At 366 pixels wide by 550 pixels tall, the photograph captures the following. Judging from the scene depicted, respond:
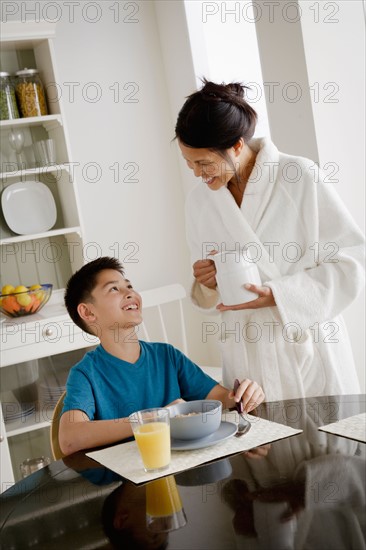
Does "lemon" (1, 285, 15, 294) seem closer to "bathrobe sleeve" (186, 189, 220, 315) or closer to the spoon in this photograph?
"bathrobe sleeve" (186, 189, 220, 315)

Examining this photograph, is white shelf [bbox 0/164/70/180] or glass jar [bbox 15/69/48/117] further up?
glass jar [bbox 15/69/48/117]

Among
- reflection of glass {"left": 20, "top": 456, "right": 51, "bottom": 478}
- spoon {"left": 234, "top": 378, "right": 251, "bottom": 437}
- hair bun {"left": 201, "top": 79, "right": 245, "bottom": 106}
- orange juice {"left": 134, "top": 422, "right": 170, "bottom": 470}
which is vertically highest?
hair bun {"left": 201, "top": 79, "right": 245, "bottom": 106}

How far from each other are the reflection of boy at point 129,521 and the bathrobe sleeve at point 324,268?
72 cm

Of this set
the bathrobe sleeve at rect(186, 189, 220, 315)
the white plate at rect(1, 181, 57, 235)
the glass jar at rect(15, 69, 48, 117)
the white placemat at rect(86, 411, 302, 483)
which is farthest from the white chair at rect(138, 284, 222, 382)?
the white placemat at rect(86, 411, 302, 483)

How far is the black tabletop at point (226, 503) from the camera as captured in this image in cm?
100

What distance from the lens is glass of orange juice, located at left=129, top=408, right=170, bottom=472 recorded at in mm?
1287

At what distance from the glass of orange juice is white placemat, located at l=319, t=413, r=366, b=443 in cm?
31

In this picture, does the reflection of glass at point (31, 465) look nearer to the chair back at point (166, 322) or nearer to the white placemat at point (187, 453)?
the chair back at point (166, 322)

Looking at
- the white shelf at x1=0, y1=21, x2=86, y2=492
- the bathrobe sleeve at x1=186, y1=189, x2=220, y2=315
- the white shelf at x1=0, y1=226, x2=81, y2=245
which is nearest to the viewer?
the bathrobe sleeve at x1=186, y1=189, x2=220, y2=315

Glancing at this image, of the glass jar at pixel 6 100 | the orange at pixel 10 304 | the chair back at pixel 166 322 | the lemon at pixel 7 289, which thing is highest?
the glass jar at pixel 6 100

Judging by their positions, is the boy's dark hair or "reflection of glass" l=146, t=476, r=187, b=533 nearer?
"reflection of glass" l=146, t=476, r=187, b=533

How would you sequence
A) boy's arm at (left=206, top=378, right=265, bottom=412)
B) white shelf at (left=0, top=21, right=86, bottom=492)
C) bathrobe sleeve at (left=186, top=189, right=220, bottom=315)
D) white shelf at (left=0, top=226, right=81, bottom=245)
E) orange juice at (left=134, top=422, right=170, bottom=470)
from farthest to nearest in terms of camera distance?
white shelf at (left=0, top=226, right=81, bottom=245), white shelf at (left=0, top=21, right=86, bottom=492), bathrobe sleeve at (left=186, top=189, right=220, bottom=315), boy's arm at (left=206, top=378, right=265, bottom=412), orange juice at (left=134, top=422, right=170, bottom=470)

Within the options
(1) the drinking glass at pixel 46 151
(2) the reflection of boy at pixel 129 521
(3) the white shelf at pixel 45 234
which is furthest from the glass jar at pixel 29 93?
(2) the reflection of boy at pixel 129 521

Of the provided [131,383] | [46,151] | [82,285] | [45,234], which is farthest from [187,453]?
[46,151]
